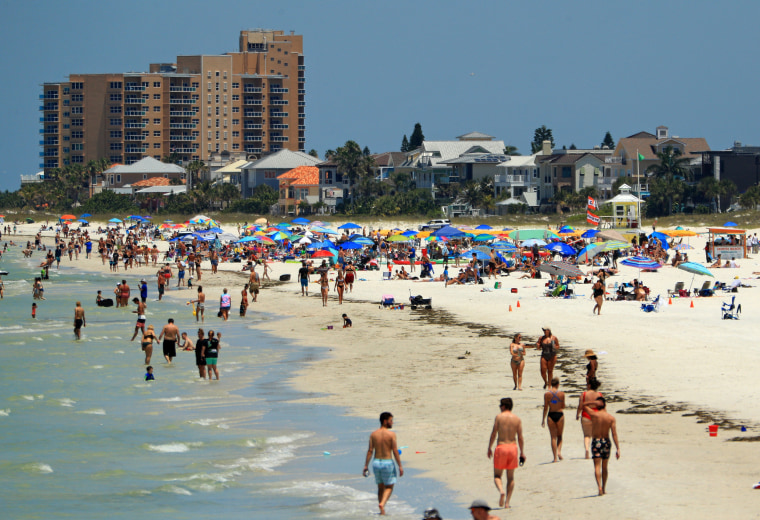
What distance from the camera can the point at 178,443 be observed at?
48.0ft

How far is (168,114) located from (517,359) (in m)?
130

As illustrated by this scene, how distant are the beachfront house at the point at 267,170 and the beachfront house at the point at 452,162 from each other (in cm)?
1349

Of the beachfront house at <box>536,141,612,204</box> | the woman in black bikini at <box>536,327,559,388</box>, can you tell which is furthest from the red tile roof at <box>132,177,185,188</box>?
the woman in black bikini at <box>536,327,559,388</box>

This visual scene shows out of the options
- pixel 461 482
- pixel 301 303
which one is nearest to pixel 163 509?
pixel 461 482


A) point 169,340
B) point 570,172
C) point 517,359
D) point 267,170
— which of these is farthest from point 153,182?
point 517,359

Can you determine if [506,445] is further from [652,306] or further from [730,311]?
[652,306]

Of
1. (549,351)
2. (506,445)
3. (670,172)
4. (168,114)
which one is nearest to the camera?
(506,445)

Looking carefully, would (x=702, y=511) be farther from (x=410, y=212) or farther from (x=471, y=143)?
(x=471, y=143)

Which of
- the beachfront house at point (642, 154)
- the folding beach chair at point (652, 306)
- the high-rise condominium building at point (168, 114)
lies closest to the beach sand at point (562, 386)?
the folding beach chair at point (652, 306)

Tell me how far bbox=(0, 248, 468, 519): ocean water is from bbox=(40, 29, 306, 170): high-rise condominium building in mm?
117573

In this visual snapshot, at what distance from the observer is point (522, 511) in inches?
417

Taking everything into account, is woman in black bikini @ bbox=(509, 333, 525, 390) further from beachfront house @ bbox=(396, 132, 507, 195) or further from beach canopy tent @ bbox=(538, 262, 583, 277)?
beachfront house @ bbox=(396, 132, 507, 195)

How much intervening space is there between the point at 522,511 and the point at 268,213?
8650 centimetres

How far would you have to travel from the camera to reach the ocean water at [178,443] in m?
11.7
